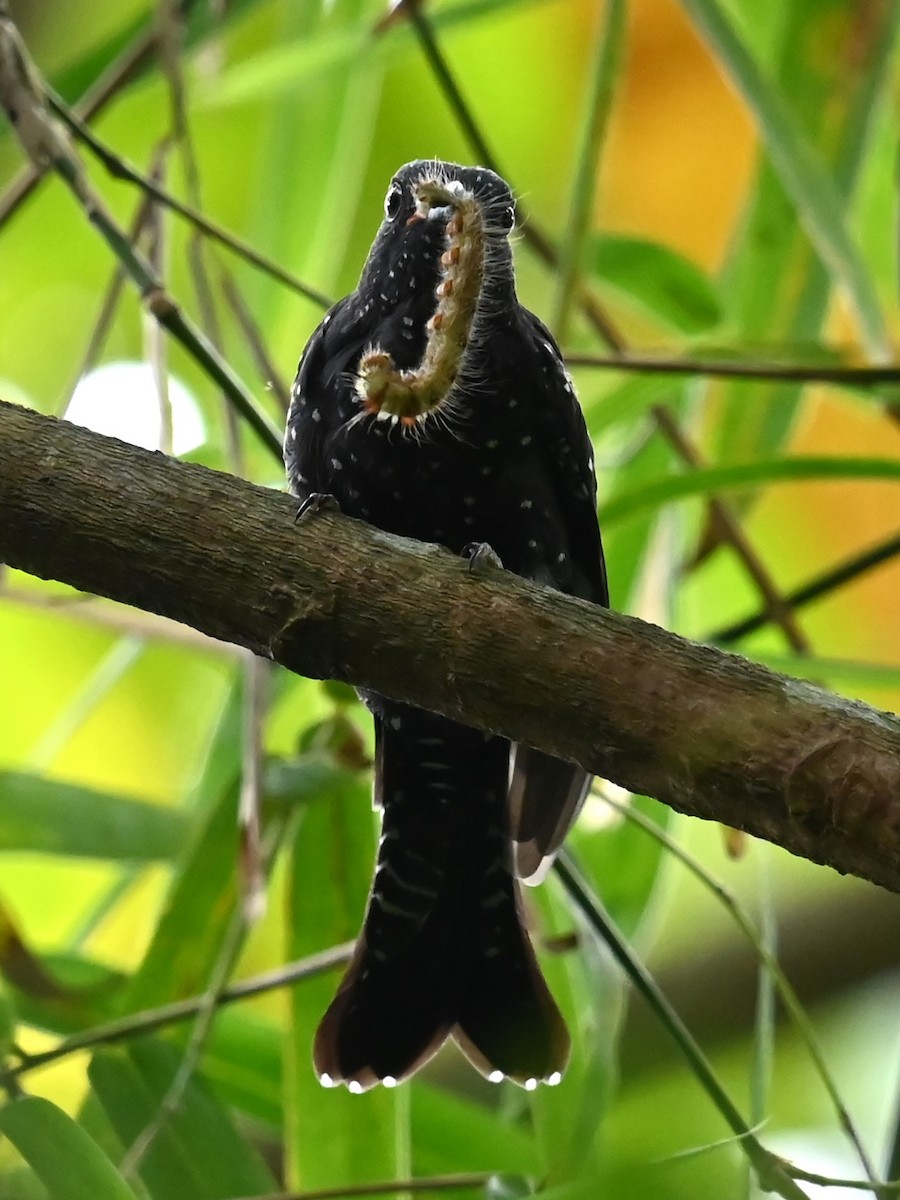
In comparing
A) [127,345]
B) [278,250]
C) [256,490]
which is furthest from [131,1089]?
[127,345]

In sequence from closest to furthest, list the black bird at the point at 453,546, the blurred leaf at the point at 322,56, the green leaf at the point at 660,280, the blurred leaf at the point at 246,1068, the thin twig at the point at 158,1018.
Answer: the thin twig at the point at 158,1018, the black bird at the point at 453,546, the blurred leaf at the point at 246,1068, the blurred leaf at the point at 322,56, the green leaf at the point at 660,280

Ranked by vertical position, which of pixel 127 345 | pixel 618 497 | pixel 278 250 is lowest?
pixel 618 497

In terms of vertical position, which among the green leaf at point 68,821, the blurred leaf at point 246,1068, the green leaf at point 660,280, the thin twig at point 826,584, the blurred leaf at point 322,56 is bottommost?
the blurred leaf at point 246,1068

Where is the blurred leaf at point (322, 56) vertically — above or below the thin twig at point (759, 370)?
above

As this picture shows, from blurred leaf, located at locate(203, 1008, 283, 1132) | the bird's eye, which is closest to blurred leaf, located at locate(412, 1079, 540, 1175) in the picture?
blurred leaf, located at locate(203, 1008, 283, 1132)

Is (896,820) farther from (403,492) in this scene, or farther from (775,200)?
(775,200)

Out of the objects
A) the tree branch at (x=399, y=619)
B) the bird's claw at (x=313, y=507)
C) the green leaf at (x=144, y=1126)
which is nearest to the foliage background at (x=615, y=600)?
the green leaf at (x=144, y=1126)

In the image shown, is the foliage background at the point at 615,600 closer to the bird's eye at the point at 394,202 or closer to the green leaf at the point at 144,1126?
the green leaf at the point at 144,1126
